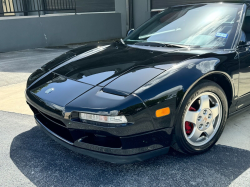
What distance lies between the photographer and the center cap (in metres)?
2.45

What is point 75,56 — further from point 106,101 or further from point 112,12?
point 112,12

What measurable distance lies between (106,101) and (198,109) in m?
0.89

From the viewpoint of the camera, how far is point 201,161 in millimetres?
2420

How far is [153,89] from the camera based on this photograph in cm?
212

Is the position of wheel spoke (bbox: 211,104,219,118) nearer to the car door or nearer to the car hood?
the car door

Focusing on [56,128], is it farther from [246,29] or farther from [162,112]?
[246,29]

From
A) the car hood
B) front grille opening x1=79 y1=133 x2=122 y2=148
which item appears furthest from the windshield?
front grille opening x1=79 y1=133 x2=122 y2=148

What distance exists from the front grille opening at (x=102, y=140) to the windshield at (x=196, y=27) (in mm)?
1405

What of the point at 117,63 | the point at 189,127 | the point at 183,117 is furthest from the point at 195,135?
the point at 117,63

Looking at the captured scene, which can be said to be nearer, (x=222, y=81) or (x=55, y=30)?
(x=222, y=81)

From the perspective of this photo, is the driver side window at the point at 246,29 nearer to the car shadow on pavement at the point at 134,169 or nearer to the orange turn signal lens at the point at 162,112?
the car shadow on pavement at the point at 134,169

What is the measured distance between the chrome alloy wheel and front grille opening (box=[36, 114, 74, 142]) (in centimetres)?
101

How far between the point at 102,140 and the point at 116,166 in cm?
39

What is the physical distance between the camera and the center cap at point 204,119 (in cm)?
245
